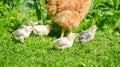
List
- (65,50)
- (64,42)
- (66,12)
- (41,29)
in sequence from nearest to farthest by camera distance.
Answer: (64,42) < (65,50) < (66,12) < (41,29)

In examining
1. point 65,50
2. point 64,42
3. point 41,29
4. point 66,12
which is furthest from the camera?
point 41,29

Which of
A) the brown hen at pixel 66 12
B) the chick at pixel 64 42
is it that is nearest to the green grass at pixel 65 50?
the chick at pixel 64 42

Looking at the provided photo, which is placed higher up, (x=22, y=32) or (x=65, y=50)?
(x=22, y=32)

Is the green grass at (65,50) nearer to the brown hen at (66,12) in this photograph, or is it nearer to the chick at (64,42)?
the chick at (64,42)

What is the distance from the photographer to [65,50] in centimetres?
685

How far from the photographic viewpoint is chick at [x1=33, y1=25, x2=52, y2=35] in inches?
281

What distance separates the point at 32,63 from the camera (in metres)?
6.46

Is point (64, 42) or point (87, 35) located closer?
point (64, 42)

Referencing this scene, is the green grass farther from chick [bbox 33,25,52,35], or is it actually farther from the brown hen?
the brown hen

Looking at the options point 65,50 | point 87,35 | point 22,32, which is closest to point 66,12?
point 87,35

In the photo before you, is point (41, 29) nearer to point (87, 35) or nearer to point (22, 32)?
point (22, 32)

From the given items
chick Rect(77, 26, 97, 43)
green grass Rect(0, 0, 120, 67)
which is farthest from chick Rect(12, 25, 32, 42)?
chick Rect(77, 26, 97, 43)

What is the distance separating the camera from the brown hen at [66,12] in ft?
22.9

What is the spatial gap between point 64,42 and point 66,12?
1.75ft
